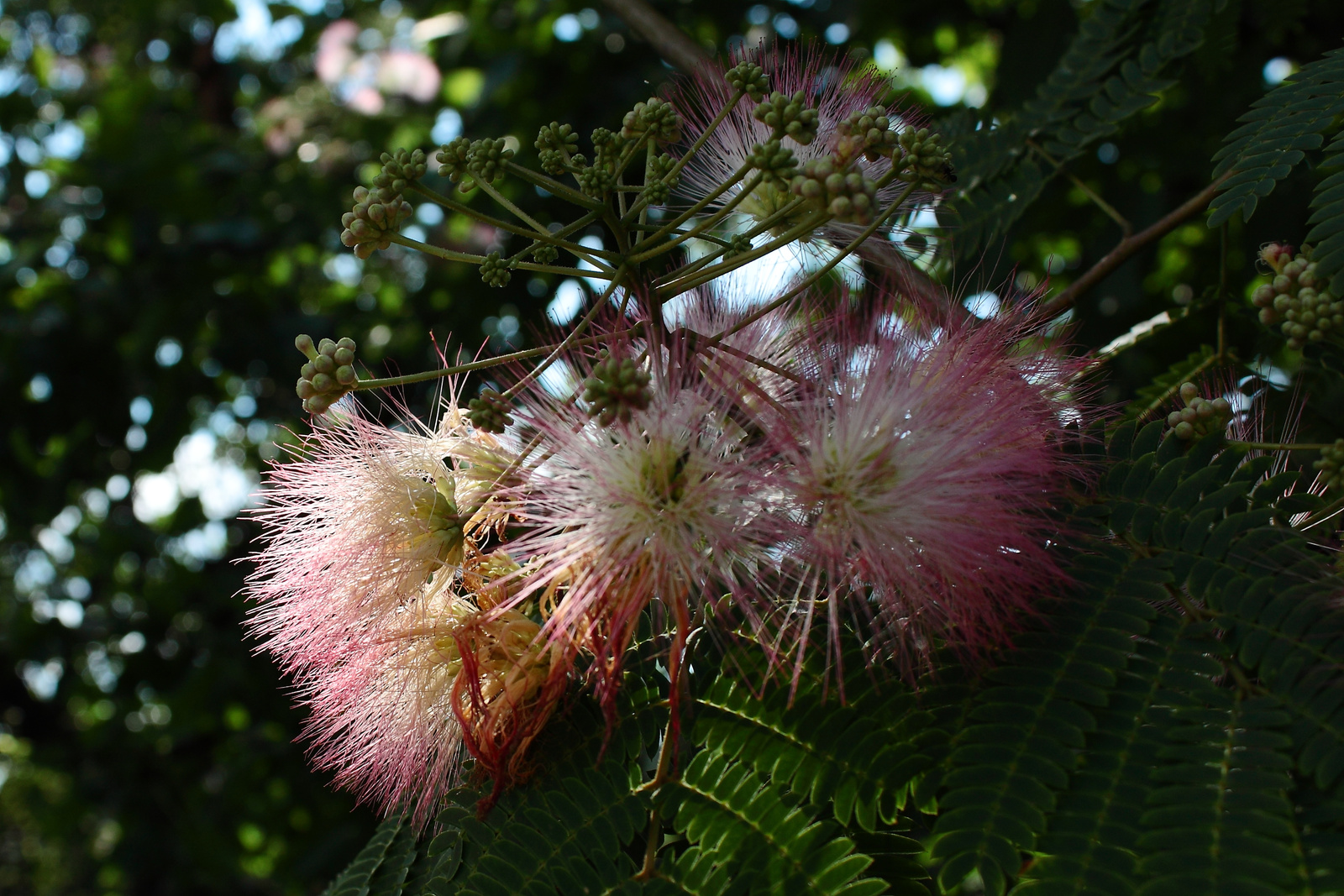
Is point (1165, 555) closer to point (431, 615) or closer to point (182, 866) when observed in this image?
point (431, 615)

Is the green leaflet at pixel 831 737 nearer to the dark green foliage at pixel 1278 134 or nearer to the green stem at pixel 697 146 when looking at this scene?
the green stem at pixel 697 146

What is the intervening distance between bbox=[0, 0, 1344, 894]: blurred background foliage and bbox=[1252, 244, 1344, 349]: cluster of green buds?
1.78 m

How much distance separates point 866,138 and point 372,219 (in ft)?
2.62

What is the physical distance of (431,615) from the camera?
1662 mm

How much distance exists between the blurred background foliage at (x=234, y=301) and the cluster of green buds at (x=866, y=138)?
2.39m

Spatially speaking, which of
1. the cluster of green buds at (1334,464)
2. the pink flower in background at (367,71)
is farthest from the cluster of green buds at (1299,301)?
the pink flower in background at (367,71)

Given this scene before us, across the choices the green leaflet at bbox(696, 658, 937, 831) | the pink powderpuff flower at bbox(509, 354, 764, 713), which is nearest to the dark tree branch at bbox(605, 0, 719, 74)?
the pink powderpuff flower at bbox(509, 354, 764, 713)

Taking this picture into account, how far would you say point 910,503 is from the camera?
1.41m

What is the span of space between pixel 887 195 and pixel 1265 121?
28.8 inches

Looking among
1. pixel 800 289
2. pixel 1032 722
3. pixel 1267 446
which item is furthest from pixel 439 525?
pixel 1267 446

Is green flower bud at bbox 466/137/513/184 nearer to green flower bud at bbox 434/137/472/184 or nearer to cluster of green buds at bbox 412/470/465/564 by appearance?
green flower bud at bbox 434/137/472/184

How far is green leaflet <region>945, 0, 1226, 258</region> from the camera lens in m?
2.54

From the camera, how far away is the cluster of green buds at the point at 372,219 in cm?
161

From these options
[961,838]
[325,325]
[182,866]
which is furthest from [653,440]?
[182,866]
